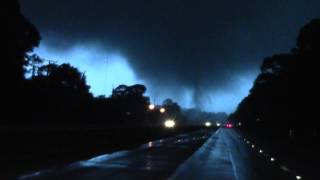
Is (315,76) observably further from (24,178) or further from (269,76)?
(269,76)

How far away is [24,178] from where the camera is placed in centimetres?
2020

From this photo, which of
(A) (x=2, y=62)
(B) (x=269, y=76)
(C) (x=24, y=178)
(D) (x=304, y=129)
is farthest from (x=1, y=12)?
(B) (x=269, y=76)

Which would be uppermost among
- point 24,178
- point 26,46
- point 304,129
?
point 26,46

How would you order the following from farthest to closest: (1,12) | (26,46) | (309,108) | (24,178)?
(309,108) < (26,46) < (1,12) < (24,178)

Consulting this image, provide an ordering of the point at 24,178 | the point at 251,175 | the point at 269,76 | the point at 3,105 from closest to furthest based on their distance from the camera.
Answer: the point at 24,178, the point at 251,175, the point at 3,105, the point at 269,76

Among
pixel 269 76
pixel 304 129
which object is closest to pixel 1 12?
pixel 304 129

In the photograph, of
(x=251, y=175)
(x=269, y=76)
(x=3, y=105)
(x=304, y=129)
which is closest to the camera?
(x=251, y=175)

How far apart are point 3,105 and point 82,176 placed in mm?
35991

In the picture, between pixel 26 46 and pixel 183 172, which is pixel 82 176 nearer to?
pixel 183 172

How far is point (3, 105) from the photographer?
183ft

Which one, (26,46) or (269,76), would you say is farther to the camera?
(269,76)

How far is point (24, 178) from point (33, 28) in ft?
139

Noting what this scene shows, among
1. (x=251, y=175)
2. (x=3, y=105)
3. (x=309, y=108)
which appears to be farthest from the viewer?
(x=309, y=108)

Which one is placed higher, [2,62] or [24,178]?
[2,62]
